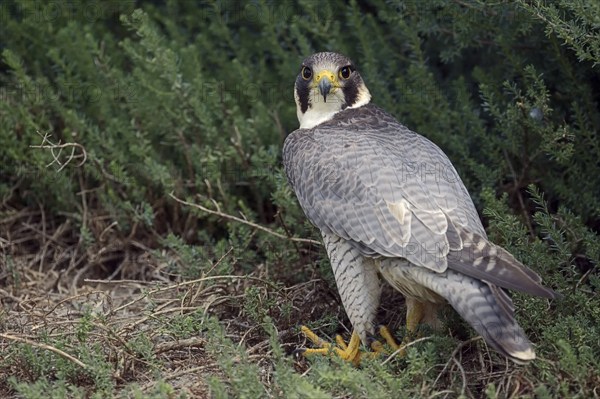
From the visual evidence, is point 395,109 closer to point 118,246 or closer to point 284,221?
point 284,221

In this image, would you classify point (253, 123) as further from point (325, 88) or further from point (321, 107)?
point (325, 88)

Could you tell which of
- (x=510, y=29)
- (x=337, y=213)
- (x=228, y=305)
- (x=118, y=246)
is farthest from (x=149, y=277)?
(x=510, y=29)

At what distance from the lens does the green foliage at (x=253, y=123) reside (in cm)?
461

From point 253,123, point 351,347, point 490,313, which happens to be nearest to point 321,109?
point 253,123

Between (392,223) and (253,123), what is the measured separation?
192 cm

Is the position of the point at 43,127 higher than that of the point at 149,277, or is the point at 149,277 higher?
the point at 43,127

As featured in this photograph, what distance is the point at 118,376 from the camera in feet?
12.7

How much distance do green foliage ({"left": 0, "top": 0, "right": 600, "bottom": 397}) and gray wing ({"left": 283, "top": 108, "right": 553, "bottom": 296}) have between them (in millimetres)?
346

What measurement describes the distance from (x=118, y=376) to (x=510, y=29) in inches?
113

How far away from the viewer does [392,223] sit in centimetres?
388

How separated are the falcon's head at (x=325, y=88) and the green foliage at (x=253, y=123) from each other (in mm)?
396

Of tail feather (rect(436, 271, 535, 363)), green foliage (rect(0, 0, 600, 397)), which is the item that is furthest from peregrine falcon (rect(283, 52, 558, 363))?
green foliage (rect(0, 0, 600, 397))

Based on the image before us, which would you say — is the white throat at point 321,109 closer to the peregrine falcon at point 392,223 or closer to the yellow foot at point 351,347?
the peregrine falcon at point 392,223

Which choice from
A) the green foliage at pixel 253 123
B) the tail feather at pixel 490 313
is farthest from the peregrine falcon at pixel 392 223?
the green foliage at pixel 253 123
